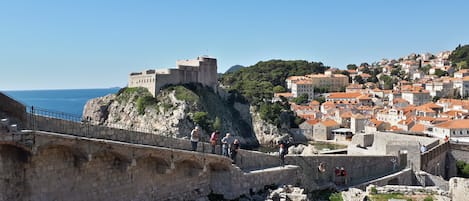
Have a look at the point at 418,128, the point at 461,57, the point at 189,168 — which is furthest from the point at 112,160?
the point at 461,57

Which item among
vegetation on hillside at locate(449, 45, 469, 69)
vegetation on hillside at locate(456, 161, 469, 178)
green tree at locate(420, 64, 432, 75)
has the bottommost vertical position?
vegetation on hillside at locate(456, 161, 469, 178)

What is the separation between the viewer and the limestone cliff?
71.1 metres

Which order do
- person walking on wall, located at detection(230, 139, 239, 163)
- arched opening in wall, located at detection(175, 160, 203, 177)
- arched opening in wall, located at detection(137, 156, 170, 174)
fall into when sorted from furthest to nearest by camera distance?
person walking on wall, located at detection(230, 139, 239, 163) → arched opening in wall, located at detection(175, 160, 203, 177) → arched opening in wall, located at detection(137, 156, 170, 174)

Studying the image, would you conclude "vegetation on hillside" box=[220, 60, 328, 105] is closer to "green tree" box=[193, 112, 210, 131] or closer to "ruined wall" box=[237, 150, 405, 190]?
"green tree" box=[193, 112, 210, 131]

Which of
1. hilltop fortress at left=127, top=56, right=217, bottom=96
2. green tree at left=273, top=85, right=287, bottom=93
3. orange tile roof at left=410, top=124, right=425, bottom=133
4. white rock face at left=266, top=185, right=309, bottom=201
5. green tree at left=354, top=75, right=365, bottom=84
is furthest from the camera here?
green tree at left=354, top=75, right=365, bottom=84

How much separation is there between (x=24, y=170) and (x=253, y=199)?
24.4 ft

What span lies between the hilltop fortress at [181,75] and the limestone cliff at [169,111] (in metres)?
1.37

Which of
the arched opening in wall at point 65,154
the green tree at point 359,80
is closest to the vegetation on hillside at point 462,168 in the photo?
the arched opening in wall at point 65,154

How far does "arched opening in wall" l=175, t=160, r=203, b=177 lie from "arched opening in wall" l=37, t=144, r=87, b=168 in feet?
11.6

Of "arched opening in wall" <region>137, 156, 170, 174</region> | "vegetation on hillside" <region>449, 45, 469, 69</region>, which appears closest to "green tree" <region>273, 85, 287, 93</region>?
"vegetation on hillside" <region>449, 45, 469, 69</region>

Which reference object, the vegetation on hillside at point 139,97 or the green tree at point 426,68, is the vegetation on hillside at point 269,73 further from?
the vegetation on hillside at point 139,97

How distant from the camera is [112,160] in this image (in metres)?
12.2

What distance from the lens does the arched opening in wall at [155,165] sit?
13.2 meters

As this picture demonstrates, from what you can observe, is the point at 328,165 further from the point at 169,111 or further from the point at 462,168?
the point at 169,111
